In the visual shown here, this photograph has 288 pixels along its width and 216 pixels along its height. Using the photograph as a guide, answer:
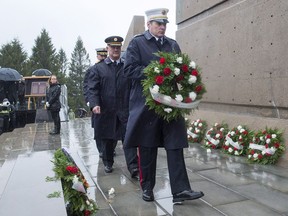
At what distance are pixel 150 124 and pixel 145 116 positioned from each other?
0.31 feet

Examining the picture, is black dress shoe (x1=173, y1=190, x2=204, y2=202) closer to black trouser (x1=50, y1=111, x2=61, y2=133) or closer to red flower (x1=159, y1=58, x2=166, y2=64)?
red flower (x1=159, y1=58, x2=166, y2=64)

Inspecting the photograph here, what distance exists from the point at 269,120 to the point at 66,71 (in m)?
74.2

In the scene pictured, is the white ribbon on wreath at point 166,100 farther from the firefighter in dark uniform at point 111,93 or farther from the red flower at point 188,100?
the firefighter in dark uniform at point 111,93

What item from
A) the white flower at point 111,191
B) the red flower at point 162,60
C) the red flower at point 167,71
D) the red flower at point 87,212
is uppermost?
the red flower at point 162,60

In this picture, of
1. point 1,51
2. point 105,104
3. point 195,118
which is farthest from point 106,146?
point 1,51

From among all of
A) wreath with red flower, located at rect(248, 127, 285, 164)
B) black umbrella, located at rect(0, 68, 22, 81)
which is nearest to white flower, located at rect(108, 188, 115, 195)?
wreath with red flower, located at rect(248, 127, 285, 164)

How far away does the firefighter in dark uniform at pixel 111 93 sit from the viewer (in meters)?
4.86

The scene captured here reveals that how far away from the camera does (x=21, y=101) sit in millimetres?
19797

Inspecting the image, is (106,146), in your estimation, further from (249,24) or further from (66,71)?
(66,71)

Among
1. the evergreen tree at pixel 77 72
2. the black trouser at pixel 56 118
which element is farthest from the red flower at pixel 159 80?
the evergreen tree at pixel 77 72

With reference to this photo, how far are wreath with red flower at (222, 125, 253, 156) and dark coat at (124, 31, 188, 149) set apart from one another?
2276 millimetres

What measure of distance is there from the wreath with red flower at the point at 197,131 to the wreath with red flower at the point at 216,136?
330 millimetres

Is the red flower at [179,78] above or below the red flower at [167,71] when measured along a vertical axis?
below

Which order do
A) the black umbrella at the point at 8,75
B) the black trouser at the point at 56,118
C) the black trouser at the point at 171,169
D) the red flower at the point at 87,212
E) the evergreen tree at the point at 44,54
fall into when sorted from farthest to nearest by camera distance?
the evergreen tree at the point at 44,54 → the black umbrella at the point at 8,75 → the black trouser at the point at 56,118 → the black trouser at the point at 171,169 → the red flower at the point at 87,212
